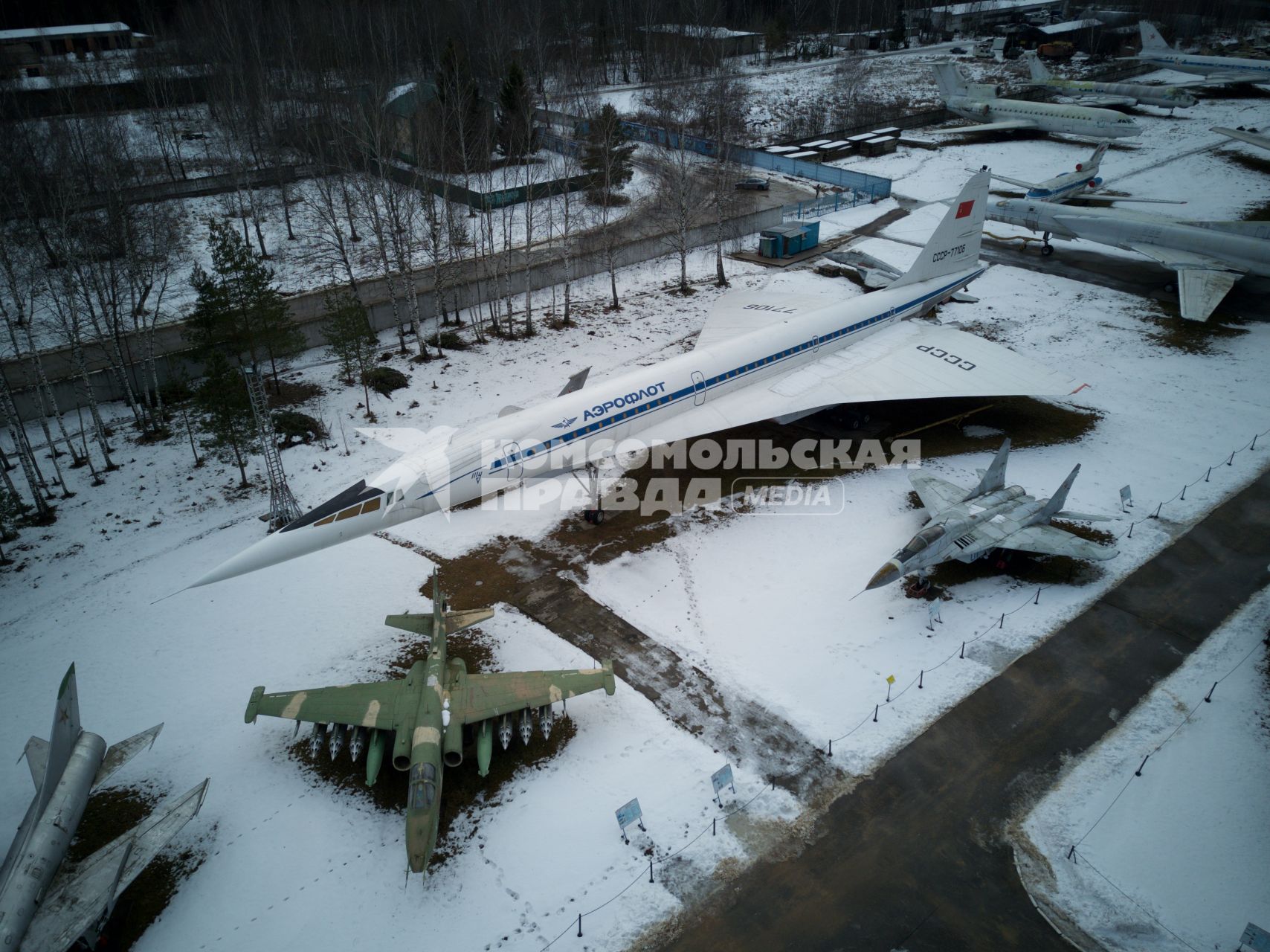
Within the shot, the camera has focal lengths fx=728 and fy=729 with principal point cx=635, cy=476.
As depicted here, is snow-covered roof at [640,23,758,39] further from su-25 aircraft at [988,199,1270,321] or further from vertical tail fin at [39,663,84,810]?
vertical tail fin at [39,663,84,810]

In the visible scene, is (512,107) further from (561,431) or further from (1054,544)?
(1054,544)

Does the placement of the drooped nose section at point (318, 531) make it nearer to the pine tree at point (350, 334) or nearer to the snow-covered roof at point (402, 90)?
the pine tree at point (350, 334)

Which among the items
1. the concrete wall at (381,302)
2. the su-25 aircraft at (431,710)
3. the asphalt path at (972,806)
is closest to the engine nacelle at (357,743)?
the su-25 aircraft at (431,710)

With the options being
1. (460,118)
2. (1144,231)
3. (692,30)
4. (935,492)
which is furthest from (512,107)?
(692,30)

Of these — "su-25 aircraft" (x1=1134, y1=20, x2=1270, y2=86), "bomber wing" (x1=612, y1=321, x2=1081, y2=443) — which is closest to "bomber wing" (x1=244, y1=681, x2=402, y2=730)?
"bomber wing" (x1=612, y1=321, x2=1081, y2=443)

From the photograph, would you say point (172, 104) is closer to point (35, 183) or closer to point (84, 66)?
point (84, 66)
